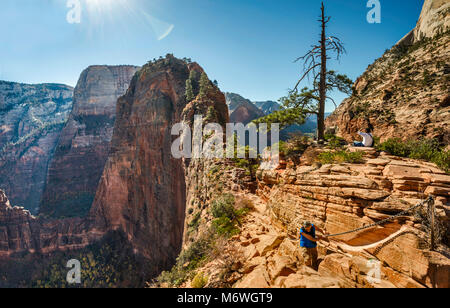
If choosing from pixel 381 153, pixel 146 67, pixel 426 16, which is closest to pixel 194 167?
pixel 381 153

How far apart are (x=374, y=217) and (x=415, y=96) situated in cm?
1589

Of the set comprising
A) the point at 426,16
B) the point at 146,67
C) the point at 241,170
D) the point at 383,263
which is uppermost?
the point at 146,67

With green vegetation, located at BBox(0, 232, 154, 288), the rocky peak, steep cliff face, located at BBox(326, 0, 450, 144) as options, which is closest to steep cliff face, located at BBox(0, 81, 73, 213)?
green vegetation, located at BBox(0, 232, 154, 288)

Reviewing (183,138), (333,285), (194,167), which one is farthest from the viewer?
(183,138)

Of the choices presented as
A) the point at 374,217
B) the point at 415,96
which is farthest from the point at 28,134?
the point at 415,96

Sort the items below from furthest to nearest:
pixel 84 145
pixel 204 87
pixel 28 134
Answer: pixel 28 134
pixel 84 145
pixel 204 87

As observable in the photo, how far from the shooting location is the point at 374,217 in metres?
4.36

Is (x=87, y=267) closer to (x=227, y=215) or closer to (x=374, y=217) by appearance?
(x=227, y=215)

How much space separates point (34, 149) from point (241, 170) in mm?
116654

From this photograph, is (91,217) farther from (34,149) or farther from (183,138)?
(34,149)

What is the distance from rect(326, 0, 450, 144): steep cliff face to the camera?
11242 mm

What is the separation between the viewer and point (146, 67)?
40812 millimetres

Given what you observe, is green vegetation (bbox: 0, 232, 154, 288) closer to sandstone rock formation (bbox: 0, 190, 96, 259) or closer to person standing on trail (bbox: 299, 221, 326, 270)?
sandstone rock formation (bbox: 0, 190, 96, 259)

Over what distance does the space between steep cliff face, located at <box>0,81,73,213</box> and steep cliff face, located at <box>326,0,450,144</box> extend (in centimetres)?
10768
